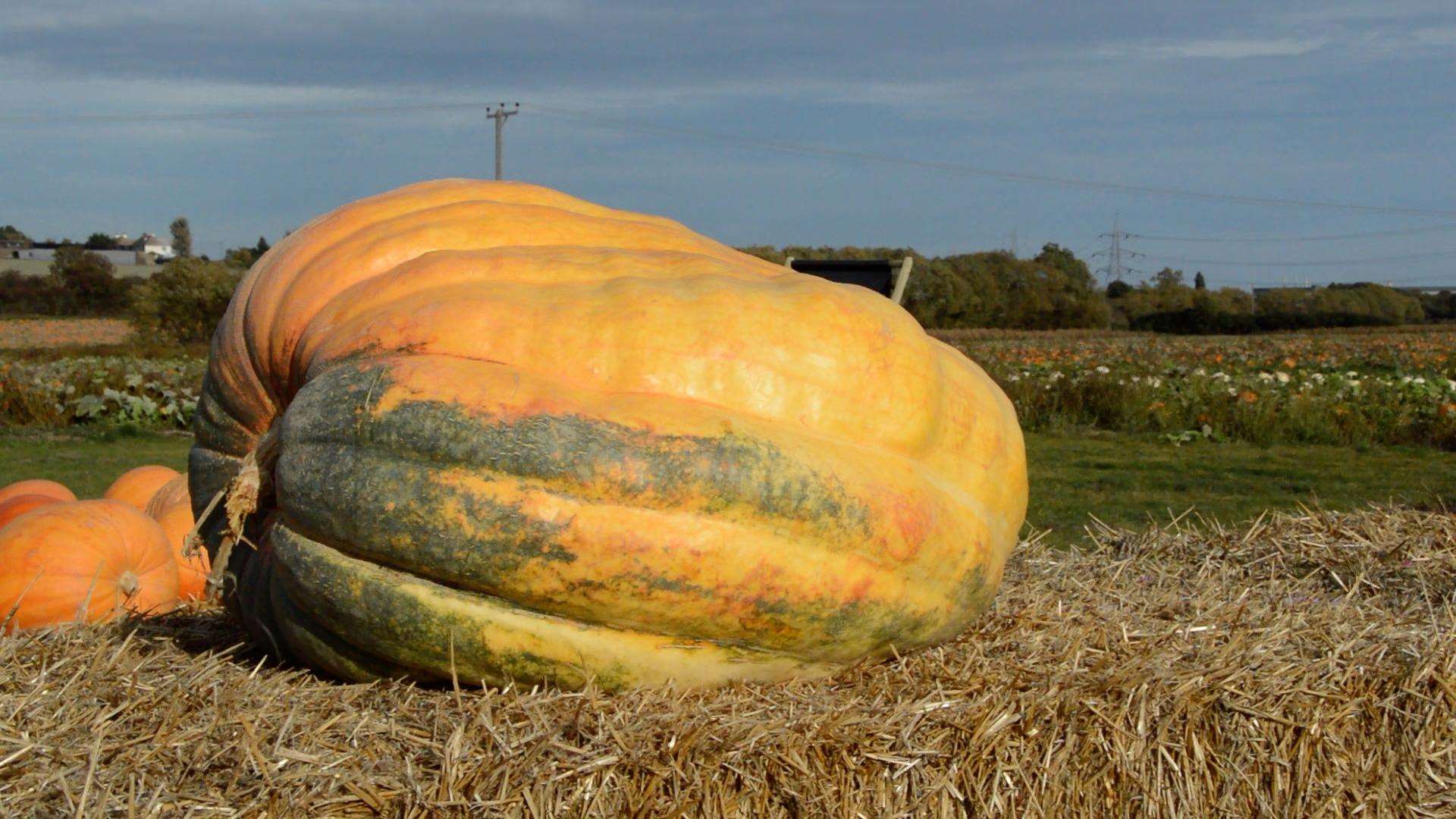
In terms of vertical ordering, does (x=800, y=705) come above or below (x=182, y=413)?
above

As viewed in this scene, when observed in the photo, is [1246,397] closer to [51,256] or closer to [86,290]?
[86,290]

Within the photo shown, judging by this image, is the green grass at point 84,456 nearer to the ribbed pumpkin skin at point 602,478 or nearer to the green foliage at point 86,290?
the ribbed pumpkin skin at point 602,478

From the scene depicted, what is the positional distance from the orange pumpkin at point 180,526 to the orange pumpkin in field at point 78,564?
12 centimetres

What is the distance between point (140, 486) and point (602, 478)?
4469mm

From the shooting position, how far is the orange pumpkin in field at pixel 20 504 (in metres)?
5.17

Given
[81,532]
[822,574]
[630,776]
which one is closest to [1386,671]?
[822,574]

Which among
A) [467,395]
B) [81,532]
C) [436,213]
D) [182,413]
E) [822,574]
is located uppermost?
[436,213]

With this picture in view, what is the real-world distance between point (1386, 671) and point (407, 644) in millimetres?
2297

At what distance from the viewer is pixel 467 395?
268 cm

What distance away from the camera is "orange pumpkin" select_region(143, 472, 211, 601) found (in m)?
4.66

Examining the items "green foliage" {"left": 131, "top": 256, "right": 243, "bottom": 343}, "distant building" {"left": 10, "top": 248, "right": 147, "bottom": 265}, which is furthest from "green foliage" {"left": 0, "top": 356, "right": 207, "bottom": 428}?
"distant building" {"left": 10, "top": 248, "right": 147, "bottom": 265}

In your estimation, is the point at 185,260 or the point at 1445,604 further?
the point at 185,260

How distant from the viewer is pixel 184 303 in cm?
2930

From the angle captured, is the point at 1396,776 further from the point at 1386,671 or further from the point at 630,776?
the point at 630,776
